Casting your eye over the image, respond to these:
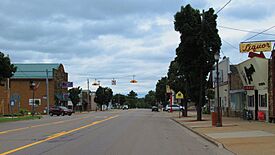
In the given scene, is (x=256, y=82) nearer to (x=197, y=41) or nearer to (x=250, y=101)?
(x=250, y=101)

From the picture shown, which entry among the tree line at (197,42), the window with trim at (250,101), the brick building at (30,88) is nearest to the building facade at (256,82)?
the window with trim at (250,101)

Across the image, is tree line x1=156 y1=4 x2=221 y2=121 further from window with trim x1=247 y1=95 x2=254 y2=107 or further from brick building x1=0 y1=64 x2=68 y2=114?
brick building x1=0 y1=64 x2=68 y2=114

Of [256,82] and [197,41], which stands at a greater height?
[197,41]

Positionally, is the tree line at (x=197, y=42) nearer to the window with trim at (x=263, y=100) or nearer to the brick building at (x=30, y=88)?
the window with trim at (x=263, y=100)

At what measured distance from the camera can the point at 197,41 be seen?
120ft

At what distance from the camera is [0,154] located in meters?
13.5

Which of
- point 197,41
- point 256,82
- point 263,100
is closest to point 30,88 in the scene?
point 197,41

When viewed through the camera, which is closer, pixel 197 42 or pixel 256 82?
pixel 256 82

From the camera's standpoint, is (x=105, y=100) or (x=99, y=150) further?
(x=105, y=100)

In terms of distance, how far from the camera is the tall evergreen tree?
36.7 m

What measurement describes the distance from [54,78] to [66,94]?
9307 mm

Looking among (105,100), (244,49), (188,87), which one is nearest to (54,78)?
(105,100)

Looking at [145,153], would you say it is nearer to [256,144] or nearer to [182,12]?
[256,144]

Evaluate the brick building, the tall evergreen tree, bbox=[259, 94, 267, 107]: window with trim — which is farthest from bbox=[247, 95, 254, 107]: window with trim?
the brick building
